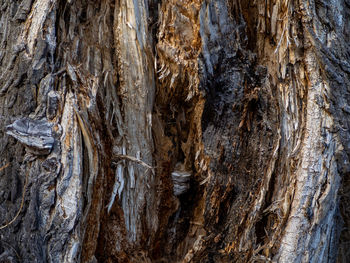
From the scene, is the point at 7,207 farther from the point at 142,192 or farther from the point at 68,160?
the point at 142,192

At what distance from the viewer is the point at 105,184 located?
4.70ft

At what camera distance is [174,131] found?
60.5 inches

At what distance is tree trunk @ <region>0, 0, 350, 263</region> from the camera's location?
52.2 inches

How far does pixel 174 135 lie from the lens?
1537 millimetres

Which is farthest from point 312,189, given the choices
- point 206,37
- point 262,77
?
point 206,37

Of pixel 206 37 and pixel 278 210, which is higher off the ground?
pixel 206 37

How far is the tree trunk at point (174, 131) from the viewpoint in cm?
133

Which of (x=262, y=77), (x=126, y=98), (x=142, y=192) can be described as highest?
(x=262, y=77)

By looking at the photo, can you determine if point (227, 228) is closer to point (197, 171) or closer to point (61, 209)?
point (197, 171)

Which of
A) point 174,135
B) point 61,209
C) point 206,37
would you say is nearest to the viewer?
point 61,209

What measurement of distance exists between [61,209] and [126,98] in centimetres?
55

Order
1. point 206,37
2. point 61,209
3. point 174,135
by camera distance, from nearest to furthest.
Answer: point 61,209, point 206,37, point 174,135

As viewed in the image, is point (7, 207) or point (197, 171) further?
point (197, 171)

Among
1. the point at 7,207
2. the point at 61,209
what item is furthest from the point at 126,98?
the point at 7,207
